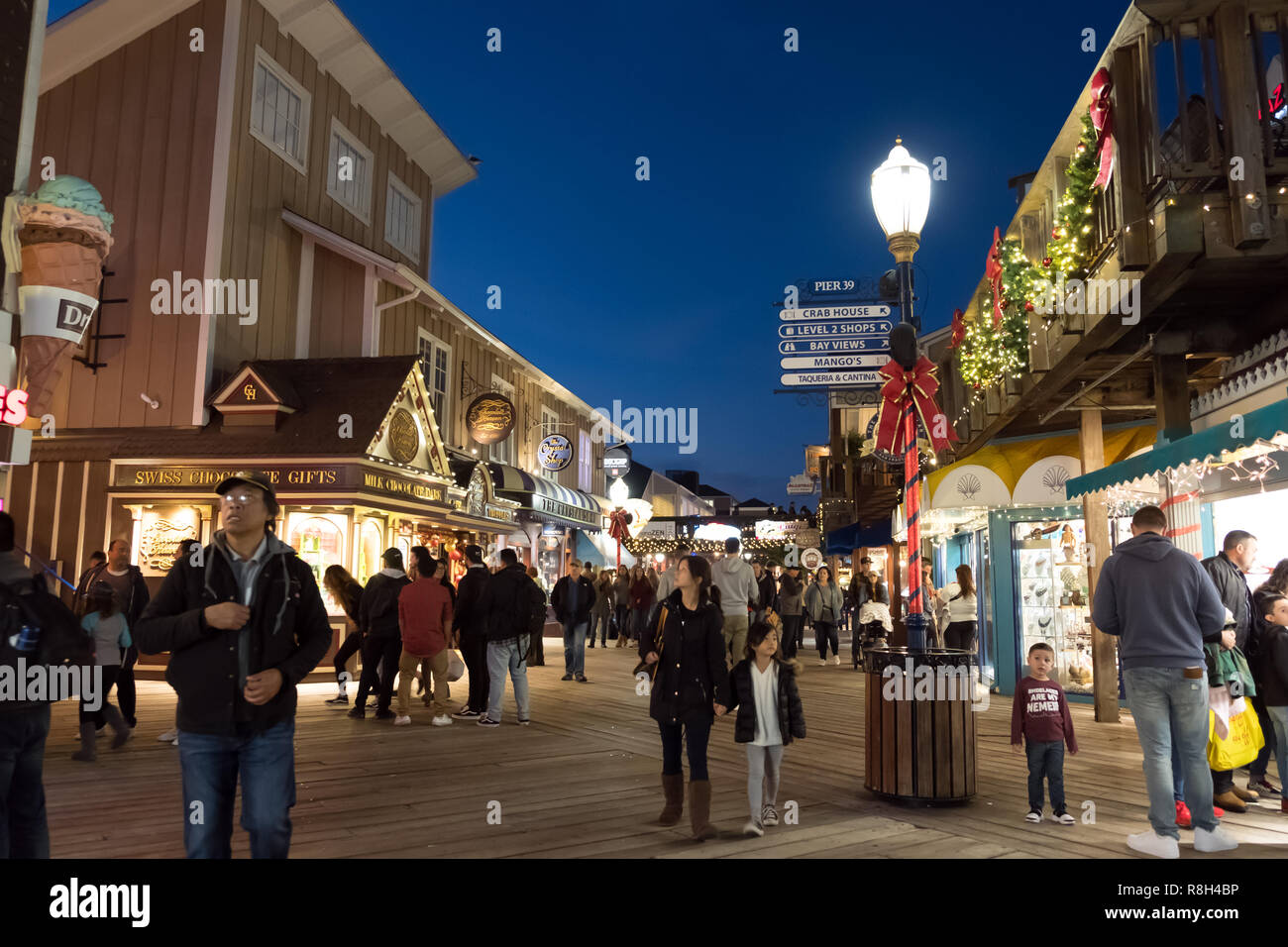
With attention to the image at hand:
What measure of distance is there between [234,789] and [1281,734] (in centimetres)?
671

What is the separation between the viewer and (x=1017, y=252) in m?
10.2

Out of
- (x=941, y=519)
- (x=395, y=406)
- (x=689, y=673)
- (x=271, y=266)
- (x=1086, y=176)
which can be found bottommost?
(x=689, y=673)

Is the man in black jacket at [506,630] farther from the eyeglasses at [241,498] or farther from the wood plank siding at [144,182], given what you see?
the wood plank siding at [144,182]

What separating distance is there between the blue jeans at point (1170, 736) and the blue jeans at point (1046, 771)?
24.8 inches

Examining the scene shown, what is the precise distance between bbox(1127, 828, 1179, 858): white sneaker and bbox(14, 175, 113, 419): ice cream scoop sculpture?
9603 millimetres

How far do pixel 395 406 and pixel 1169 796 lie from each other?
11953 mm

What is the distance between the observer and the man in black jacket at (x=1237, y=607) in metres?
6.46

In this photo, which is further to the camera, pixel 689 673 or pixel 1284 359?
pixel 1284 359

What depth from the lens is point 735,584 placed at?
1186 centimetres

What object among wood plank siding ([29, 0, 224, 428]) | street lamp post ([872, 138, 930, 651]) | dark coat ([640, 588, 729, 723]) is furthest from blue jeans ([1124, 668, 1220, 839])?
wood plank siding ([29, 0, 224, 428])

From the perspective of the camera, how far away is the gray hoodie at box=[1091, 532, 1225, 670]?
5453mm

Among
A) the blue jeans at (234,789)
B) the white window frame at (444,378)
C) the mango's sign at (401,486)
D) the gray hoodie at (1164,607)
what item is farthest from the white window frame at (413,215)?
the blue jeans at (234,789)
